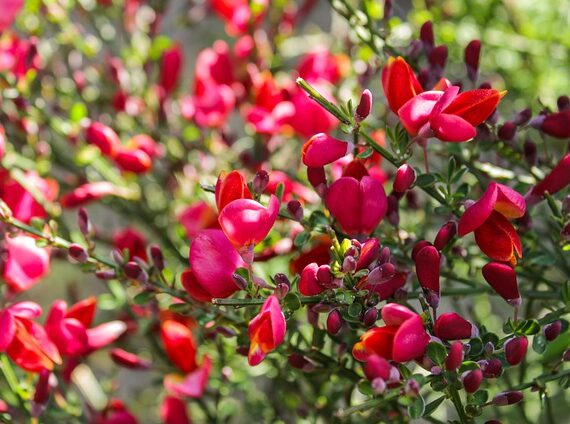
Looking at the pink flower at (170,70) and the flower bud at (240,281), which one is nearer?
the flower bud at (240,281)

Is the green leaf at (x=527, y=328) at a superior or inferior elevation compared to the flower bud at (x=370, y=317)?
inferior

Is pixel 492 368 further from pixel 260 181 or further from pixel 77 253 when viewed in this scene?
pixel 77 253

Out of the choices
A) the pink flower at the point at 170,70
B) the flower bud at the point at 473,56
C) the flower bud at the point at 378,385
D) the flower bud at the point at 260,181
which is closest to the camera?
the flower bud at the point at 378,385

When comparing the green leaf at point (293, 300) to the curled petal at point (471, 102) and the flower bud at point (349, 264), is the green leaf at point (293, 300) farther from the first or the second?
Answer: the curled petal at point (471, 102)

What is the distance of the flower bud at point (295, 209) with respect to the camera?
1.92 feet

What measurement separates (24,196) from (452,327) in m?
0.44

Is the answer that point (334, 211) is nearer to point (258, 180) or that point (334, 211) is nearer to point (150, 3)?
point (258, 180)

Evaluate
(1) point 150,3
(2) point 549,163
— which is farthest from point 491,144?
(1) point 150,3

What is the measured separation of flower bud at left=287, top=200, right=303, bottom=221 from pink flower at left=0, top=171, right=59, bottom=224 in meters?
0.28

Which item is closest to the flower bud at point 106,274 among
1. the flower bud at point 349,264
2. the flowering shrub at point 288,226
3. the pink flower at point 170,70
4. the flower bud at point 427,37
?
the flowering shrub at point 288,226

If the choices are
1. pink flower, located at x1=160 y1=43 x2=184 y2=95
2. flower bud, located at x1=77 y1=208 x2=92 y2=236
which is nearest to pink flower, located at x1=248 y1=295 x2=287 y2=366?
flower bud, located at x1=77 y1=208 x2=92 y2=236

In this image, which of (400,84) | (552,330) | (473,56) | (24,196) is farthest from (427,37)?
(24,196)

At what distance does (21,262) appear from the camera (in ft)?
2.31

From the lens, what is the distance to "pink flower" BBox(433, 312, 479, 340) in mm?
503
